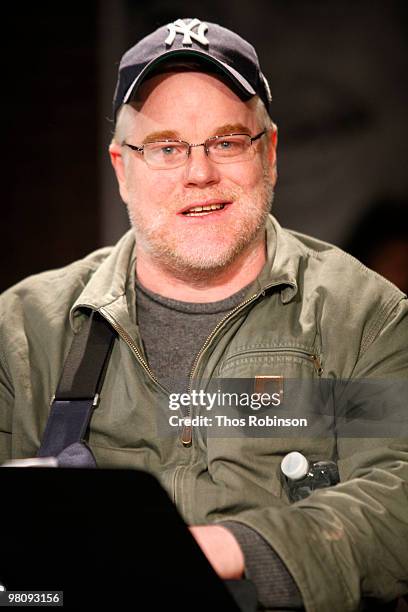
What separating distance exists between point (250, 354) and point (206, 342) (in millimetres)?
108

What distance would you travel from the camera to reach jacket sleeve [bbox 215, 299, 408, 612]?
1480 millimetres

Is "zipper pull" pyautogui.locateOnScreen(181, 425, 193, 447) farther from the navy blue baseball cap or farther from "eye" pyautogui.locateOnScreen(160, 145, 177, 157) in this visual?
the navy blue baseball cap

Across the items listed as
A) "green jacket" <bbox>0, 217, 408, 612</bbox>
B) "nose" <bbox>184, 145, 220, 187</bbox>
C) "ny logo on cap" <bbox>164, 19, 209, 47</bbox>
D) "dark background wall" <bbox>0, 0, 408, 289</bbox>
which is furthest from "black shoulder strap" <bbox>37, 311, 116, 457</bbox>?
"dark background wall" <bbox>0, 0, 408, 289</bbox>

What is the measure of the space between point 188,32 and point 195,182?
0.35 meters

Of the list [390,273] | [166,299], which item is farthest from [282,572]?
[390,273]

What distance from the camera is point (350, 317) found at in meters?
1.93

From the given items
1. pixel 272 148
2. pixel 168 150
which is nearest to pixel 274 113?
pixel 272 148

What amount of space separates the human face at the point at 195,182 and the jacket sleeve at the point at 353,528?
19.5 inches

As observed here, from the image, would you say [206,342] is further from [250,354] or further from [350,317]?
[350,317]

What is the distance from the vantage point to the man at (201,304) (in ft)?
6.10

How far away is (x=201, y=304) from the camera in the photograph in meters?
2.09

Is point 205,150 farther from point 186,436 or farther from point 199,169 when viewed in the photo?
point 186,436

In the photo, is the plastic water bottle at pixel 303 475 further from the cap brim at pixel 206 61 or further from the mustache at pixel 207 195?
the cap brim at pixel 206 61

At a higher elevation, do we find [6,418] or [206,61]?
[206,61]
